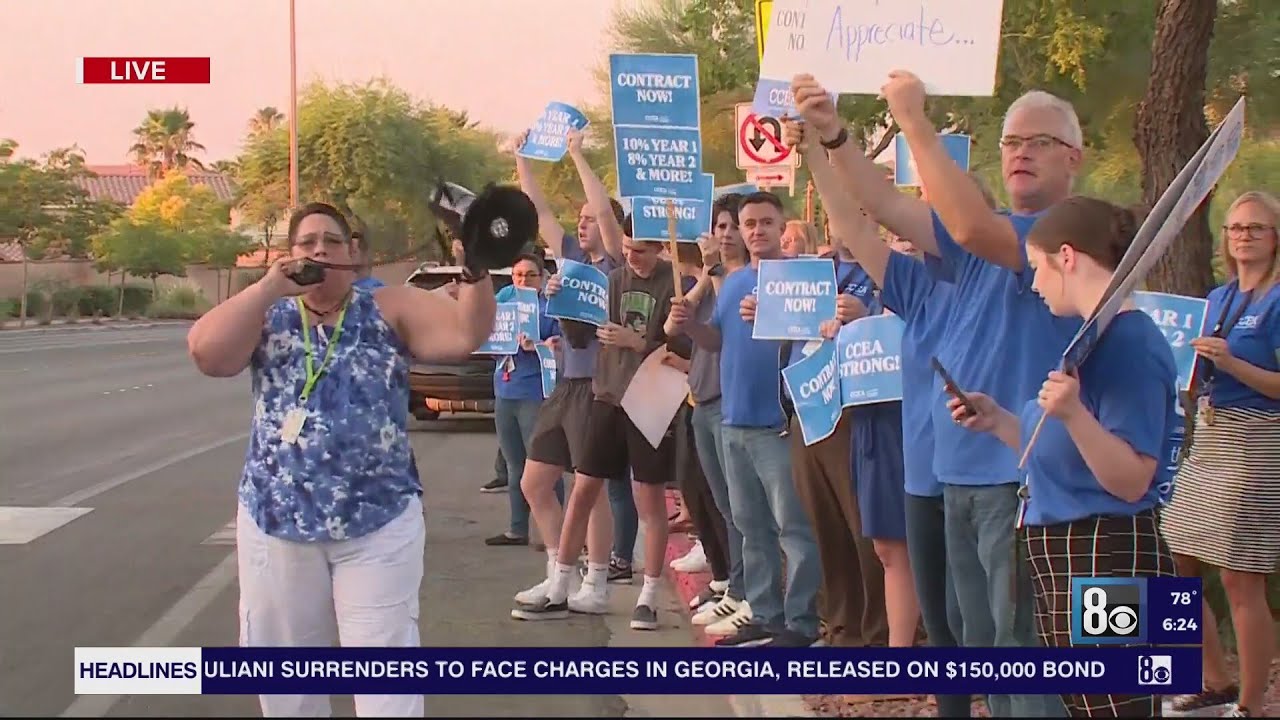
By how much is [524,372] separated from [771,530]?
2.96 metres

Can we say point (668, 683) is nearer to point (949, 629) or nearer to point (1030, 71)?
point (949, 629)

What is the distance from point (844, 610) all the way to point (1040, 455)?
3.22 metres

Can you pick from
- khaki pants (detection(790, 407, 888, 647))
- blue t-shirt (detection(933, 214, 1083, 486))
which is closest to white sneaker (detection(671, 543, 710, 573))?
khaki pants (detection(790, 407, 888, 647))

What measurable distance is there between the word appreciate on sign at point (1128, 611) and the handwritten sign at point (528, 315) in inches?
246

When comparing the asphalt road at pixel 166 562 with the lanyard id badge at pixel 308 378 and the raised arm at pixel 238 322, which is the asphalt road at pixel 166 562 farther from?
the raised arm at pixel 238 322

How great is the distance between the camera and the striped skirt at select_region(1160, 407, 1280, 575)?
562 centimetres

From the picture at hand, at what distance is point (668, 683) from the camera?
12.6ft

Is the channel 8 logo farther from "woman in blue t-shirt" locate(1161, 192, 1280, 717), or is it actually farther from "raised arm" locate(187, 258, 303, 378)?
"raised arm" locate(187, 258, 303, 378)

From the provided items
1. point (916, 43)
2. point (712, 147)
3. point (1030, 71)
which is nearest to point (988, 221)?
point (916, 43)

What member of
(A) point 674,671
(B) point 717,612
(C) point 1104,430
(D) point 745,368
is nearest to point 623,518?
(B) point 717,612

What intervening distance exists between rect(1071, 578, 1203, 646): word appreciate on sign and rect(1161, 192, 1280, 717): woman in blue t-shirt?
6.66 ft

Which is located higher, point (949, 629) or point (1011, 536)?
point (1011, 536)

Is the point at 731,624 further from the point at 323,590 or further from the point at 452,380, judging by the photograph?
the point at 452,380

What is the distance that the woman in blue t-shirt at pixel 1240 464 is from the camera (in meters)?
5.61
